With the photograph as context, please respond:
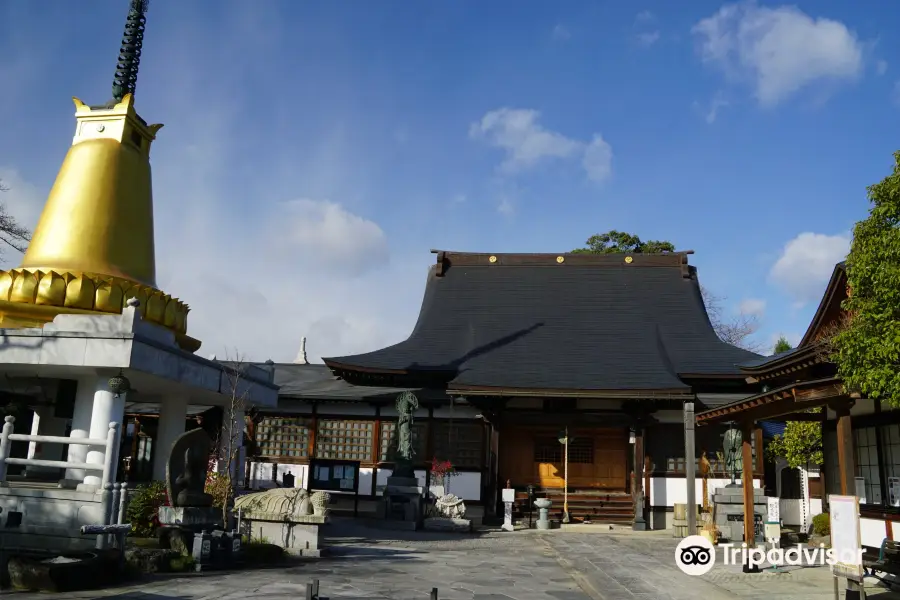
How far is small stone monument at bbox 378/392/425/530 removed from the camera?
17953mm

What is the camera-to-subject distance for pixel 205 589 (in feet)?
28.6

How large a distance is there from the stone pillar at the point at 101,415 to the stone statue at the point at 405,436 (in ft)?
27.6

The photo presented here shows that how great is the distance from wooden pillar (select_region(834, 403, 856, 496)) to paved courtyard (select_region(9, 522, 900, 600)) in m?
1.44

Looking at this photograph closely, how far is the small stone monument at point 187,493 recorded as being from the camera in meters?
10.8

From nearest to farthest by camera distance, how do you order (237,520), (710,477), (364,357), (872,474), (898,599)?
(898,599)
(237,520)
(872,474)
(710,477)
(364,357)

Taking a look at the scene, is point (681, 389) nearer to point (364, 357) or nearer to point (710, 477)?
point (710, 477)

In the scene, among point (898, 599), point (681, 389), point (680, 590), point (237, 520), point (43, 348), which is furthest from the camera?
point (681, 389)

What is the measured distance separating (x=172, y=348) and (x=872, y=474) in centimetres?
1303

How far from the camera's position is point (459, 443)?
21359mm

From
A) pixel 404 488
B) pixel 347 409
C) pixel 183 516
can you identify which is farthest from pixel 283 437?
pixel 183 516

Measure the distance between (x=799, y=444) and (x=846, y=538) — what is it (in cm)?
1452

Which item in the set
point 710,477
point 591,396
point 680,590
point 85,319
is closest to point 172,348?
point 85,319

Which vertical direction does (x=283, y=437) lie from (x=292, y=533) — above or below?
above

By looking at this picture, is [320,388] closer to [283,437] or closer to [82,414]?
[283,437]
